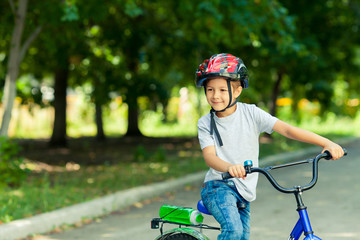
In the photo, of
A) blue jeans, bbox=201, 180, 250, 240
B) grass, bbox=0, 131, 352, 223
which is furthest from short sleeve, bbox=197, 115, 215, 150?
grass, bbox=0, 131, 352, 223

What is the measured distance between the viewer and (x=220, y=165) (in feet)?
11.0

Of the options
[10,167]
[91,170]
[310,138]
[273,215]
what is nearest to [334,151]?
[310,138]

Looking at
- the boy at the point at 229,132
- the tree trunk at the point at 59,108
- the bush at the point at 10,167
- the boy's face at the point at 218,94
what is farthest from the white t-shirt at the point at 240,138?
the tree trunk at the point at 59,108

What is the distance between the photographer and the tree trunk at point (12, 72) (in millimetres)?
9398

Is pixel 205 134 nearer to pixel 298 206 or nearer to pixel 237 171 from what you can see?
pixel 237 171

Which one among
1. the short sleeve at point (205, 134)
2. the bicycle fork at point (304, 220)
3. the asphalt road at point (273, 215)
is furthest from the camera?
the asphalt road at point (273, 215)

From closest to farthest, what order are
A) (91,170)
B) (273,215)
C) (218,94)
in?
(218,94), (273,215), (91,170)

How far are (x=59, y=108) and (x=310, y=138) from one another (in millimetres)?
14806

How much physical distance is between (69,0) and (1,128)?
2.56 meters

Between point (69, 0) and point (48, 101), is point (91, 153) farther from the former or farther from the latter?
point (69, 0)

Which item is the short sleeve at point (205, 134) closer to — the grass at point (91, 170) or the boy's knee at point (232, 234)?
the boy's knee at point (232, 234)

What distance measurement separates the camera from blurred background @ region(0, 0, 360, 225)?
9.43 meters

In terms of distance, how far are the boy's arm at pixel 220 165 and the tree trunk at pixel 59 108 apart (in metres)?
14.4

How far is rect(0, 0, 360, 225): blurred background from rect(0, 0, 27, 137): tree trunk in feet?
0.06
